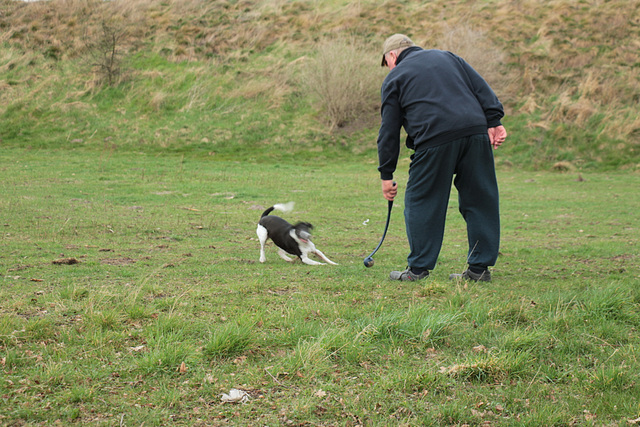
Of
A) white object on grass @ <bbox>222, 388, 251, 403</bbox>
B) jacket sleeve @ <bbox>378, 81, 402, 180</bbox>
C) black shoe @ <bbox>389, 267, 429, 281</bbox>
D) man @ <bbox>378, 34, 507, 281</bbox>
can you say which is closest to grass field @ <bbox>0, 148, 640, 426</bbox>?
white object on grass @ <bbox>222, 388, 251, 403</bbox>

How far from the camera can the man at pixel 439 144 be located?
5203mm

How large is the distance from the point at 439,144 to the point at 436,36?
30173mm

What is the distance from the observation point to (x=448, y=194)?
17.6ft

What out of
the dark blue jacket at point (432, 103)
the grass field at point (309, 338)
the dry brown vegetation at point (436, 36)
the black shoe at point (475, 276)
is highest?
the dry brown vegetation at point (436, 36)

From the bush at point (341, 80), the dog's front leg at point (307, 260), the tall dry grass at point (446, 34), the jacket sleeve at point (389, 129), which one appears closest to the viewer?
the jacket sleeve at point (389, 129)

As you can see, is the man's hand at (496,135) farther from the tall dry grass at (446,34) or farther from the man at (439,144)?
the tall dry grass at (446,34)

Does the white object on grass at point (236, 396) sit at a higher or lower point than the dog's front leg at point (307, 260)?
higher

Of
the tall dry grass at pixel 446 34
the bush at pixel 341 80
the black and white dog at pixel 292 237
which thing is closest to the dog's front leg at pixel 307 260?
the black and white dog at pixel 292 237

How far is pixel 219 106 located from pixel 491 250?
27.0 m

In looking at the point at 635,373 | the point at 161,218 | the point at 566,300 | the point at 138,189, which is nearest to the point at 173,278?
the point at 566,300

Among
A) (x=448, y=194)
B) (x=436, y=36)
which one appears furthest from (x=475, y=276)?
(x=436, y=36)

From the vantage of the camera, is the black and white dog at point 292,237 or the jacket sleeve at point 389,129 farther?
the black and white dog at point 292,237

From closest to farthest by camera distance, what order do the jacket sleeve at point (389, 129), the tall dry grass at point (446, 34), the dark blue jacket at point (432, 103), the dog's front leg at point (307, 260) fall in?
the dark blue jacket at point (432, 103)
the jacket sleeve at point (389, 129)
the dog's front leg at point (307, 260)
the tall dry grass at point (446, 34)

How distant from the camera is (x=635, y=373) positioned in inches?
125
